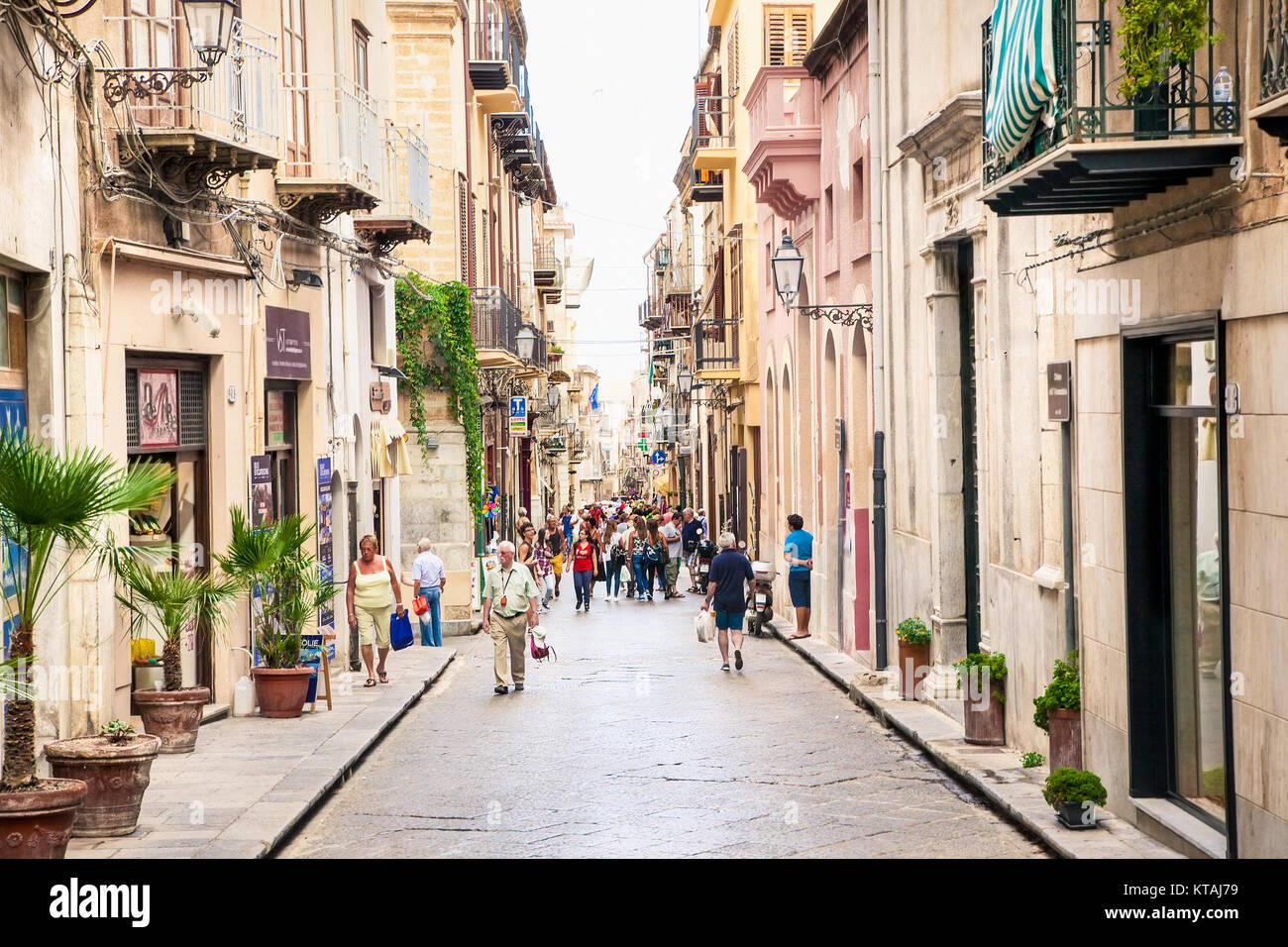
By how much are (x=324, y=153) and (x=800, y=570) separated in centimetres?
1007

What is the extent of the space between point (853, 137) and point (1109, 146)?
1342 centimetres

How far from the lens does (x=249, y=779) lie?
12477 millimetres

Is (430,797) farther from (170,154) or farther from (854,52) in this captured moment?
(854,52)

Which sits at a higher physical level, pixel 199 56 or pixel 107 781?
pixel 199 56

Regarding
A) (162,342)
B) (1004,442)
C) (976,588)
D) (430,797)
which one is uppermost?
(162,342)

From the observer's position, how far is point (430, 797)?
12.2 m

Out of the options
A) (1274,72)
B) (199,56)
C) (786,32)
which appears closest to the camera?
(1274,72)

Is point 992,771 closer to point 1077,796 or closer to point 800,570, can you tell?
point 1077,796

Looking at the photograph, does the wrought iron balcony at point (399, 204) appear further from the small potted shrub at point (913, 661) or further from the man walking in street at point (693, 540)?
the man walking in street at point (693, 540)

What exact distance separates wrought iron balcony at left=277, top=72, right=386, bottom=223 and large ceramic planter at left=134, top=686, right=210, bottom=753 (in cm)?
682

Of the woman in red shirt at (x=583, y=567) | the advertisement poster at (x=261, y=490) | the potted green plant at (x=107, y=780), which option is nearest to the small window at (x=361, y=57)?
the advertisement poster at (x=261, y=490)

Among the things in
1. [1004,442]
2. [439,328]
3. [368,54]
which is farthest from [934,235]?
[439,328]

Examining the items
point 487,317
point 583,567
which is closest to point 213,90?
point 487,317

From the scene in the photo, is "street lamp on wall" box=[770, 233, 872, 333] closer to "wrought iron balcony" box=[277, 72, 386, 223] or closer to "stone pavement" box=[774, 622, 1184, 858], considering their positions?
"stone pavement" box=[774, 622, 1184, 858]
